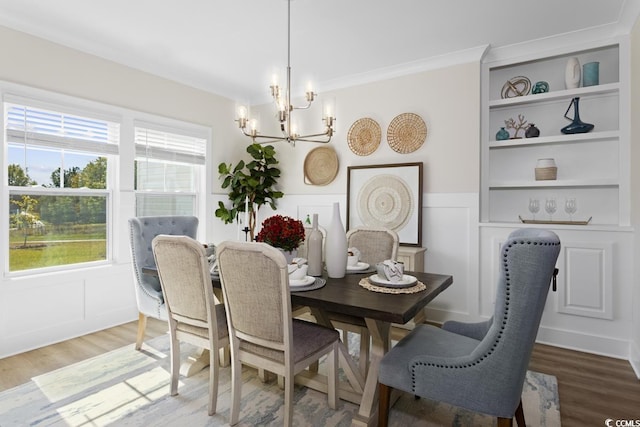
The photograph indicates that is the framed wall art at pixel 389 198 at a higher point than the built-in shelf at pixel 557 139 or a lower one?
lower

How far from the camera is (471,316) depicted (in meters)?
3.43

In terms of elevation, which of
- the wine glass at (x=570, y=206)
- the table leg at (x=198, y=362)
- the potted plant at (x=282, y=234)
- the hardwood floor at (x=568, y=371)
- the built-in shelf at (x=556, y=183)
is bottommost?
the hardwood floor at (x=568, y=371)

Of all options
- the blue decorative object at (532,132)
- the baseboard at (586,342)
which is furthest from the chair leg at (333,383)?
the blue decorative object at (532,132)

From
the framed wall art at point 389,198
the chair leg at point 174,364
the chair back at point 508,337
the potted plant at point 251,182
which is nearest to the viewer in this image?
the chair back at point 508,337

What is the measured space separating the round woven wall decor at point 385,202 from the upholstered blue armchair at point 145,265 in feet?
6.47

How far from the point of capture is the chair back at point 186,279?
194 cm

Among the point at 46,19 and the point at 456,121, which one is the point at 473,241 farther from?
the point at 46,19

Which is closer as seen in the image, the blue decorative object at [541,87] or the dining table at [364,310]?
the dining table at [364,310]

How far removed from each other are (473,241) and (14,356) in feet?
13.2

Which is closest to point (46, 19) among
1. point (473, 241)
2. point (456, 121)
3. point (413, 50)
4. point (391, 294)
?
point (413, 50)

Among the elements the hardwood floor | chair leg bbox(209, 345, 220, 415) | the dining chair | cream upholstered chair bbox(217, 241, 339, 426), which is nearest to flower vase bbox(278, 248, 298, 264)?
cream upholstered chair bbox(217, 241, 339, 426)

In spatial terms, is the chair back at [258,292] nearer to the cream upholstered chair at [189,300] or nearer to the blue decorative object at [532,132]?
the cream upholstered chair at [189,300]

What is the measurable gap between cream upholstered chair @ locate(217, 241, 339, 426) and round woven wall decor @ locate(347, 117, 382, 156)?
2.52 metres

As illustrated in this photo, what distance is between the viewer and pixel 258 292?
168 cm
